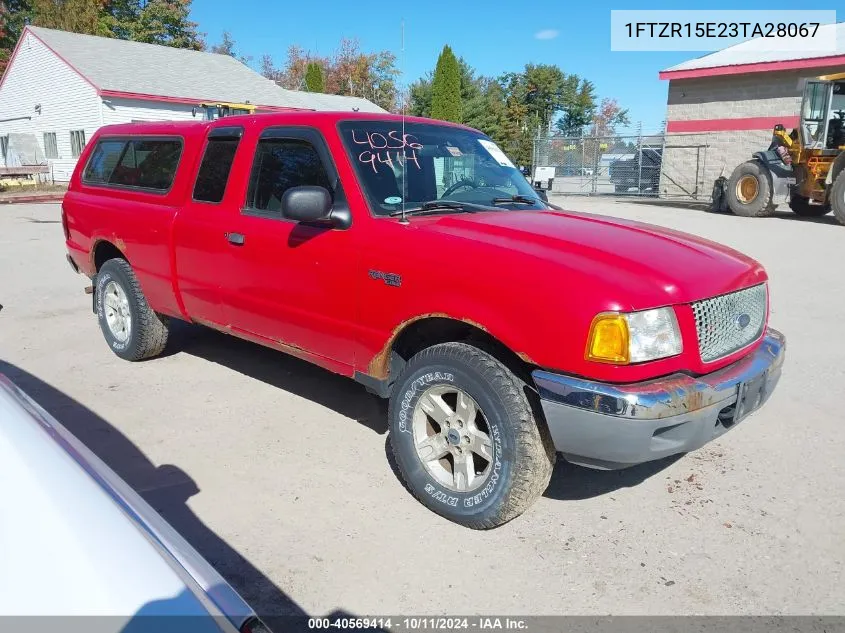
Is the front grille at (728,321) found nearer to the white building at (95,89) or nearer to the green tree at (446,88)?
the white building at (95,89)

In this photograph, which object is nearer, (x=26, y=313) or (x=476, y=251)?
(x=476, y=251)

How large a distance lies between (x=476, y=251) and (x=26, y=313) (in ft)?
20.5

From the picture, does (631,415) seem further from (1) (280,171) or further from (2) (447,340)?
(1) (280,171)

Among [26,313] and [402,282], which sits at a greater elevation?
[402,282]

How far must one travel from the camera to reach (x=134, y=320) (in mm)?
5344

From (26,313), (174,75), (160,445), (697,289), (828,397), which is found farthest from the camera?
(174,75)

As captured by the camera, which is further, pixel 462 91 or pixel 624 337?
pixel 462 91

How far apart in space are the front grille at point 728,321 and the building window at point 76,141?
2930cm

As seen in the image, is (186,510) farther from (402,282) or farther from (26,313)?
(26,313)

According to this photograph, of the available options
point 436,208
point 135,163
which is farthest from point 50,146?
point 436,208

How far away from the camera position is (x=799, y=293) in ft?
26.7

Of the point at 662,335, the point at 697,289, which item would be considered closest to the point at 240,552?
the point at 662,335

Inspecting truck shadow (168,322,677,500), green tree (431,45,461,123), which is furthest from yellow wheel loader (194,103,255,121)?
green tree (431,45,461,123)

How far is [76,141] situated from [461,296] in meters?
29.7
